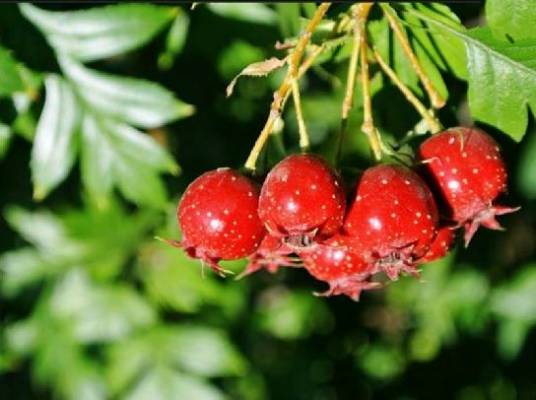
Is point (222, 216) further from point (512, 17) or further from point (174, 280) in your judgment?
point (174, 280)

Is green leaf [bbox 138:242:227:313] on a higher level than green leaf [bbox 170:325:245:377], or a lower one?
higher

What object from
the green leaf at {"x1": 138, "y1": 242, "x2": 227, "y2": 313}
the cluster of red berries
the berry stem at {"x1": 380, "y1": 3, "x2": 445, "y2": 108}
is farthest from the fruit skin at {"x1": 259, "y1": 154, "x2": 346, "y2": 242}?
the green leaf at {"x1": 138, "y1": 242, "x2": 227, "y2": 313}

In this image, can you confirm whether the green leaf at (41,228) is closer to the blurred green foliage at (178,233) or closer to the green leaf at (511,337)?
the blurred green foliage at (178,233)

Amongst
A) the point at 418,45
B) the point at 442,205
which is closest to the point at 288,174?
the point at 442,205

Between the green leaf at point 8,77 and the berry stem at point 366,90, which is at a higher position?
the berry stem at point 366,90

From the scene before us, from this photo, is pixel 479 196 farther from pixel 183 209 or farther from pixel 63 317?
pixel 63 317

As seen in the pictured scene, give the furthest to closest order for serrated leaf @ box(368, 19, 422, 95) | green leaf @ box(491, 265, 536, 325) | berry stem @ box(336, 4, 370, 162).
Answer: green leaf @ box(491, 265, 536, 325), serrated leaf @ box(368, 19, 422, 95), berry stem @ box(336, 4, 370, 162)

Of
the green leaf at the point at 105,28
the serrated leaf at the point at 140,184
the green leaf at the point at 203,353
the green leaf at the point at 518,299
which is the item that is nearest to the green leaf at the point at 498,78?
the green leaf at the point at 105,28

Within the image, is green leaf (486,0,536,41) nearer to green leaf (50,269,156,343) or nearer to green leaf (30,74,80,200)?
green leaf (30,74,80,200)
